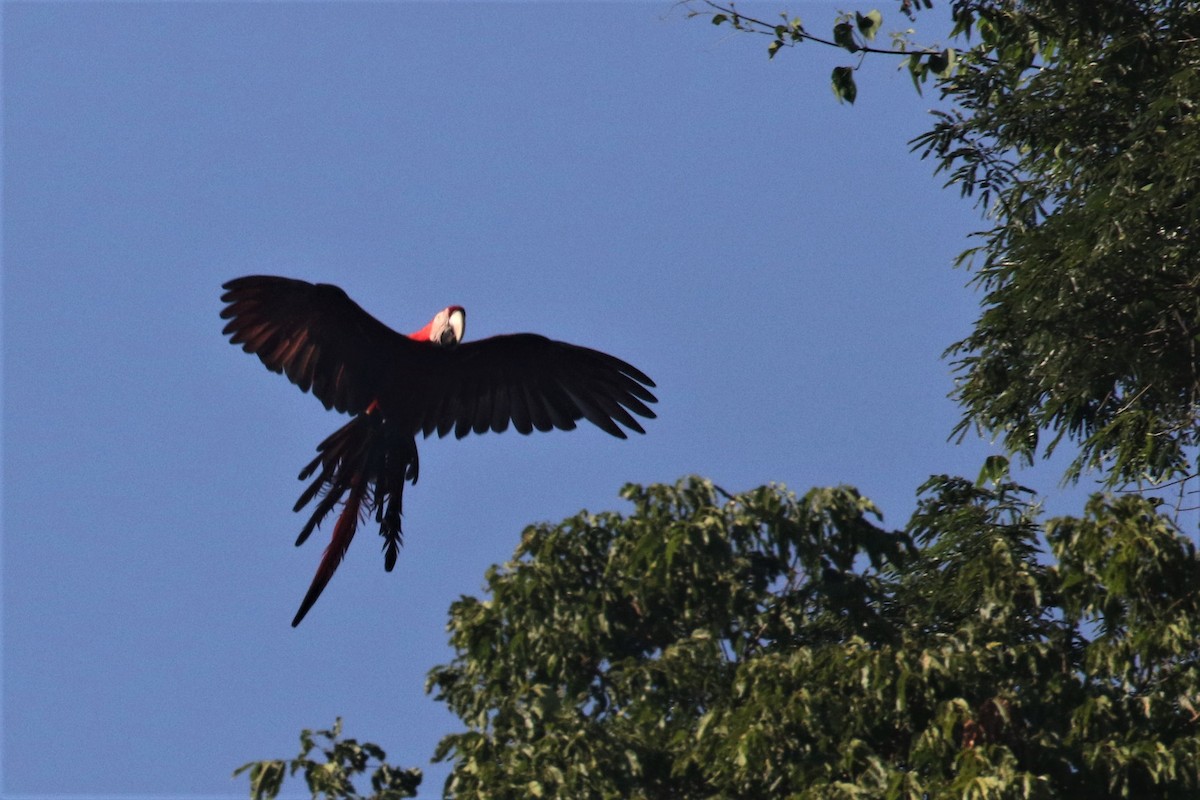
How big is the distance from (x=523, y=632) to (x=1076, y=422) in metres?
4.04

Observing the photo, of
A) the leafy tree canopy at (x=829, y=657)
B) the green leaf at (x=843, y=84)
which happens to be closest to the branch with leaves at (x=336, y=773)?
the leafy tree canopy at (x=829, y=657)

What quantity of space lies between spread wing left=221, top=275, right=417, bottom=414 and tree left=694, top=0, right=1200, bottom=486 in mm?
3558

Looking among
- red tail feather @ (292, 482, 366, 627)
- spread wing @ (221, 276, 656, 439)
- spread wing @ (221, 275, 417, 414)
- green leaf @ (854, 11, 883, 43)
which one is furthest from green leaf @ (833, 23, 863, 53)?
red tail feather @ (292, 482, 366, 627)

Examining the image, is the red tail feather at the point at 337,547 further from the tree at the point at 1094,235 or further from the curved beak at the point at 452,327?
the tree at the point at 1094,235

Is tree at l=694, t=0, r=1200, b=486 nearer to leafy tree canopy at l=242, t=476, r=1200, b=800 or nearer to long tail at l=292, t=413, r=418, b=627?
leafy tree canopy at l=242, t=476, r=1200, b=800

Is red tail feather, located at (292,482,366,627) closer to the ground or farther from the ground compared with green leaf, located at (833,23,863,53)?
closer to the ground

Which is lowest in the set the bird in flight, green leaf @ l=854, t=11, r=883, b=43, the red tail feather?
the red tail feather

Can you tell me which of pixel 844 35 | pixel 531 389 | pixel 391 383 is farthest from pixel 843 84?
pixel 391 383

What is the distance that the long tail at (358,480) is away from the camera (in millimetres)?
7465

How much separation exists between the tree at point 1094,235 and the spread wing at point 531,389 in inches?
99.1

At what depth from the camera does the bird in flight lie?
771 centimetres

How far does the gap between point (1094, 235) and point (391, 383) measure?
4740mm

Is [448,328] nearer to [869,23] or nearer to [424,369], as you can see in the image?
[424,369]

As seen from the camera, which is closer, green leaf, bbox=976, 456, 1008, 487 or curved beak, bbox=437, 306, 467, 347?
curved beak, bbox=437, 306, 467, 347
